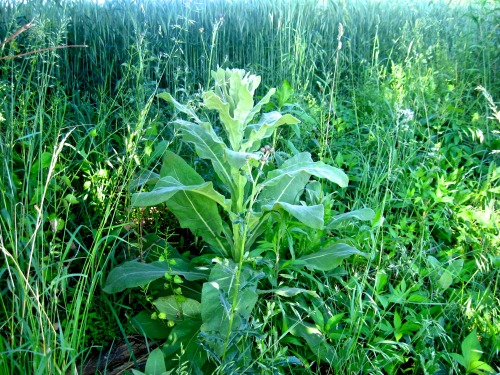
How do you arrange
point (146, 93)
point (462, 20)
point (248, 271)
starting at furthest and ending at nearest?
point (462, 20), point (146, 93), point (248, 271)

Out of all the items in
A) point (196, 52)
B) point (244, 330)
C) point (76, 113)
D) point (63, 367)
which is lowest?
point (63, 367)

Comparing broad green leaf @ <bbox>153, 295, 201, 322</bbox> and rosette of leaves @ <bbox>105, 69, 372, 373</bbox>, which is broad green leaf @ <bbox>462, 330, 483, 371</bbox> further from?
broad green leaf @ <bbox>153, 295, 201, 322</bbox>

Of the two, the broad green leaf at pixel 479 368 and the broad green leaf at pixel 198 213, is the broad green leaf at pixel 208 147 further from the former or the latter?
the broad green leaf at pixel 479 368

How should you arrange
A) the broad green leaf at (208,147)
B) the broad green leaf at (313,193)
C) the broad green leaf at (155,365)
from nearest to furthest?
1. the broad green leaf at (155,365)
2. the broad green leaf at (208,147)
3. the broad green leaf at (313,193)

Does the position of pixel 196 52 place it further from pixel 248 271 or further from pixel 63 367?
pixel 63 367

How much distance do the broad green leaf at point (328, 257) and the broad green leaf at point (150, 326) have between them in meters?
0.60

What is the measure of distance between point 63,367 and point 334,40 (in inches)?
132

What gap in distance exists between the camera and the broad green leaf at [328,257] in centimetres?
233

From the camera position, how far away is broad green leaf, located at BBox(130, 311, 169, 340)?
228 centimetres

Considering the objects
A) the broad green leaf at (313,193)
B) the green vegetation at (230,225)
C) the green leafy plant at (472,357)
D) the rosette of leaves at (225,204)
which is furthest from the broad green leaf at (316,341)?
the broad green leaf at (313,193)

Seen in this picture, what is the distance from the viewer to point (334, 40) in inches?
171

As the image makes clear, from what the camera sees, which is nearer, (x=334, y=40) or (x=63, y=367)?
(x=63, y=367)

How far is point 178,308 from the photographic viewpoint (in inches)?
88.7

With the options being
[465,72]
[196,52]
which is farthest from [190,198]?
[465,72]
